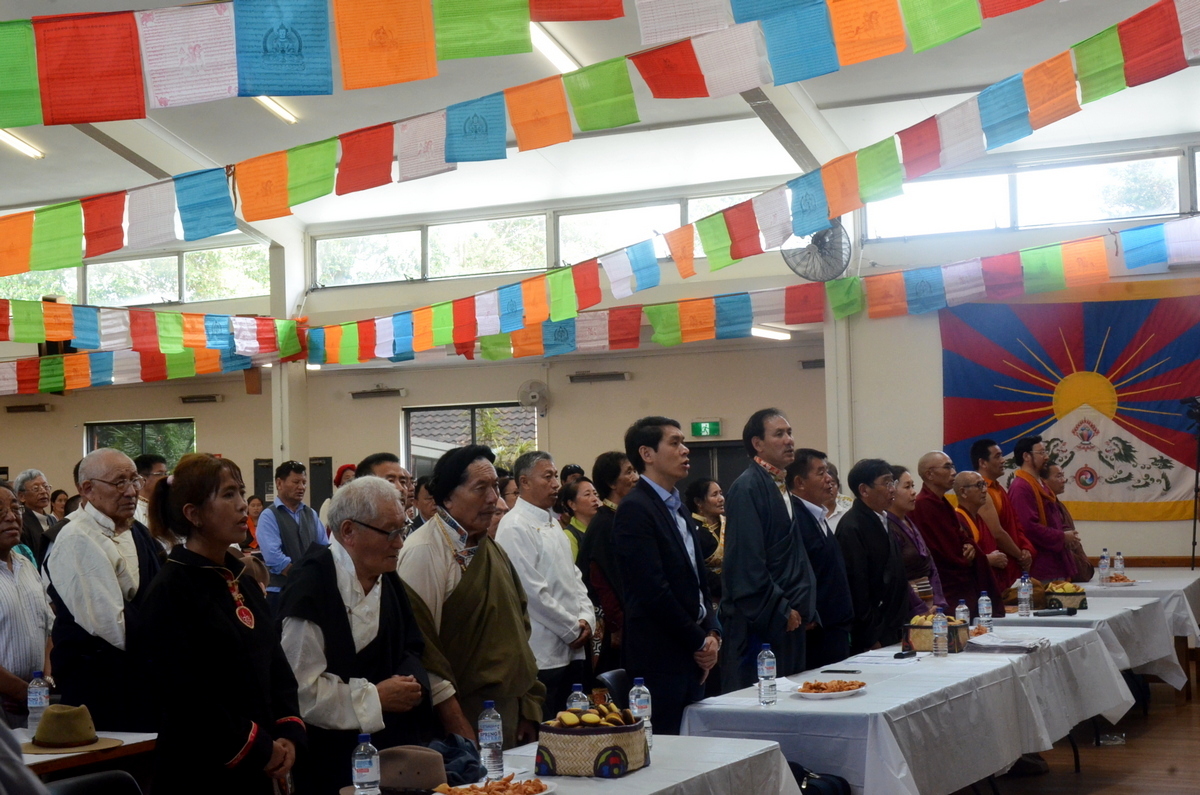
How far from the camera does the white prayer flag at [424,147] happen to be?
5453 mm

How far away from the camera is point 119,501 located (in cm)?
397

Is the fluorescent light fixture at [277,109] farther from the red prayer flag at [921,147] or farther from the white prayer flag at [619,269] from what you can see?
the red prayer flag at [921,147]

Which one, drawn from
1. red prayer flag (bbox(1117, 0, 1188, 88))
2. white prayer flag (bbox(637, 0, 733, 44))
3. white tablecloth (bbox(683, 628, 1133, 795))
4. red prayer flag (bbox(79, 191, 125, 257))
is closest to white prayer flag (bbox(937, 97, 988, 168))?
red prayer flag (bbox(1117, 0, 1188, 88))

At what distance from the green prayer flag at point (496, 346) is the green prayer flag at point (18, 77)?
22.6 feet

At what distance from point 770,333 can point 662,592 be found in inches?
290

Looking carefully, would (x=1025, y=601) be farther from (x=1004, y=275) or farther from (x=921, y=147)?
(x=1004, y=275)

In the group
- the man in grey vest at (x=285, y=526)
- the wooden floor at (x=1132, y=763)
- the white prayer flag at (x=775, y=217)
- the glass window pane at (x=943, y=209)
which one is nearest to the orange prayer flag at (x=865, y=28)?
the wooden floor at (x=1132, y=763)

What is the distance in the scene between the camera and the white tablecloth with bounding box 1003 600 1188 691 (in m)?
5.92

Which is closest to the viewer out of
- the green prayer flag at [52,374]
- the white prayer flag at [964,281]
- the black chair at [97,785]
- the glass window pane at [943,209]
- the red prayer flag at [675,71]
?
the black chair at [97,785]

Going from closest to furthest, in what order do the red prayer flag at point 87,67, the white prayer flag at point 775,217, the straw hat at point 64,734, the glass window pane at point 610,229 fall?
the straw hat at point 64,734 → the red prayer flag at point 87,67 → the white prayer flag at point 775,217 → the glass window pane at point 610,229

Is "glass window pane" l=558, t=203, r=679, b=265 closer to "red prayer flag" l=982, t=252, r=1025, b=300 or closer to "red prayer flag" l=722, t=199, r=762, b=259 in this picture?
"red prayer flag" l=982, t=252, r=1025, b=300

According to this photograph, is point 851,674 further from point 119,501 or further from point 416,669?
point 119,501

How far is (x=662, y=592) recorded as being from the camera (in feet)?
13.4

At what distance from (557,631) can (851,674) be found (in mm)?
1094
